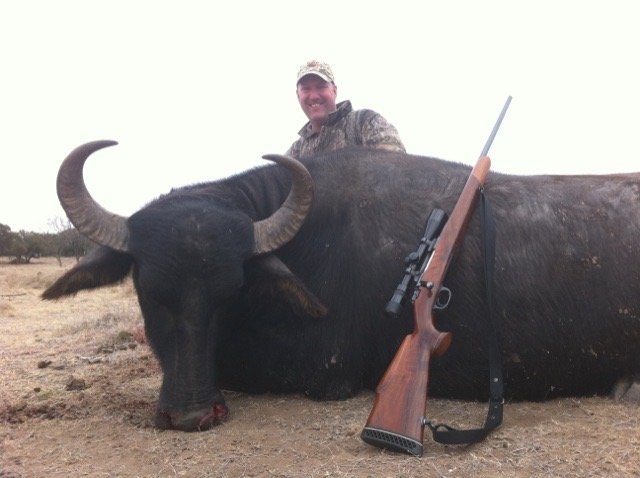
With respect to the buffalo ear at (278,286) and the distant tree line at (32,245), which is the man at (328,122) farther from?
the distant tree line at (32,245)

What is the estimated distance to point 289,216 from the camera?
15.2ft

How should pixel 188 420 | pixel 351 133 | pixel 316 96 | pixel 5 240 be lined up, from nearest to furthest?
pixel 188 420 < pixel 351 133 < pixel 316 96 < pixel 5 240

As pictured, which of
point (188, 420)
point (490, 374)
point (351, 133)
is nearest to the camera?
point (188, 420)

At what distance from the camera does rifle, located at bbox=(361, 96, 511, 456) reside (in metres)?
3.39

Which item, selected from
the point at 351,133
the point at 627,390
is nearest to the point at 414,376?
the point at 627,390

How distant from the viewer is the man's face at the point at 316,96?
27.9ft

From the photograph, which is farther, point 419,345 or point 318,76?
point 318,76

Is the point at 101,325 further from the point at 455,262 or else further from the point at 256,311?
the point at 455,262

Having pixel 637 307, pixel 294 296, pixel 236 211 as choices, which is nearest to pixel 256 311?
pixel 294 296

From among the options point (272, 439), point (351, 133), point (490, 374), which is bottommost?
point (272, 439)

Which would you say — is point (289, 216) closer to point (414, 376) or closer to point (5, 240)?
point (414, 376)

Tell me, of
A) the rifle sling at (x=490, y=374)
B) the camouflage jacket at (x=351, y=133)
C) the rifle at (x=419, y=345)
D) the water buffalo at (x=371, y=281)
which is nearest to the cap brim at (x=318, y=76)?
the camouflage jacket at (x=351, y=133)

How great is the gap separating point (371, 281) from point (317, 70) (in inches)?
176

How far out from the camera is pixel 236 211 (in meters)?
4.65
